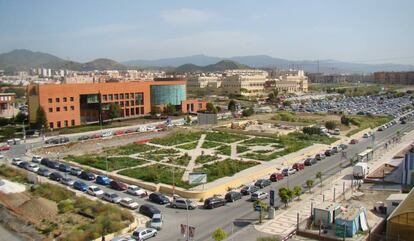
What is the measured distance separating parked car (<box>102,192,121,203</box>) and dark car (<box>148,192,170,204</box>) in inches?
58.1

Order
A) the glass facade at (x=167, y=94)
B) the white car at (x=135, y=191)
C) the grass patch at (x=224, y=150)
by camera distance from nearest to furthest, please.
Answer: the white car at (x=135, y=191), the grass patch at (x=224, y=150), the glass facade at (x=167, y=94)

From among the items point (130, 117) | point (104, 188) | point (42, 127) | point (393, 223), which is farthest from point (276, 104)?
point (393, 223)

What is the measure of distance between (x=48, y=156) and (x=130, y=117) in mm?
20878

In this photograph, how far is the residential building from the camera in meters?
132

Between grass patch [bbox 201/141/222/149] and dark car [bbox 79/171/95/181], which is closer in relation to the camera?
dark car [bbox 79/171/95/181]

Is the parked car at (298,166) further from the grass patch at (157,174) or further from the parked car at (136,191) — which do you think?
the parked car at (136,191)

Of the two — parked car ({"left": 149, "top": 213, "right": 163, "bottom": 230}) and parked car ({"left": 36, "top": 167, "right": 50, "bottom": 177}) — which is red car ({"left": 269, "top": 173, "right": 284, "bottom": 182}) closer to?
parked car ({"left": 149, "top": 213, "right": 163, "bottom": 230})

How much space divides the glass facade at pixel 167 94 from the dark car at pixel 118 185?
32599 mm

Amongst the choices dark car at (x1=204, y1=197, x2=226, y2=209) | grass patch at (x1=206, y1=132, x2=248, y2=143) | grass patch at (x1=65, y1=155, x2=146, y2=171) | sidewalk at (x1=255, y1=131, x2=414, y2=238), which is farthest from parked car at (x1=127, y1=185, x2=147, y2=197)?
grass patch at (x1=206, y1=132, x2=248, y2=143)

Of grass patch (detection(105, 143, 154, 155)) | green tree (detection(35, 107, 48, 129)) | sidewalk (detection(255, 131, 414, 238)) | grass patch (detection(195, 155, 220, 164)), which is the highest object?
green tree (detection(35, 107, 48, 129))

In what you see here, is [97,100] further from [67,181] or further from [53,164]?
[67,181]

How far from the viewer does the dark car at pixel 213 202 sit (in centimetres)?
1806

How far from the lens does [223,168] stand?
23.7m

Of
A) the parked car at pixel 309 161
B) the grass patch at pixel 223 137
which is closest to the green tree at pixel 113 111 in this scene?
the grass patch at pixel 223 137
